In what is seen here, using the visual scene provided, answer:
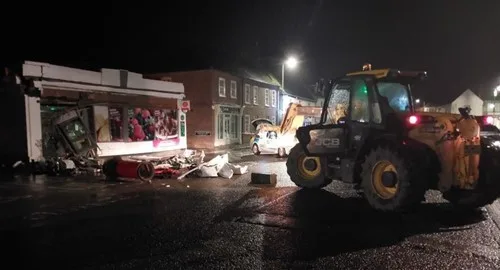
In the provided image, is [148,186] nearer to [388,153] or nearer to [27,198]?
[27,198]

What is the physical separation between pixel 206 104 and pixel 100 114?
11943mm

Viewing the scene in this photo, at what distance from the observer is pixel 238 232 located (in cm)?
668

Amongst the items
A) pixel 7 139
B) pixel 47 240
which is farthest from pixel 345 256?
pixel 7 139

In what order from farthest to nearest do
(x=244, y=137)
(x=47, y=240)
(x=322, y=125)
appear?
(x=244, y=137) → (x=322, y=125) → (x=47, y=240)

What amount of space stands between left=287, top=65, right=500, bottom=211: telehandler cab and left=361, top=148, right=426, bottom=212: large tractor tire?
17 millimetres

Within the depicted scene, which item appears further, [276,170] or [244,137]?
[244,137]

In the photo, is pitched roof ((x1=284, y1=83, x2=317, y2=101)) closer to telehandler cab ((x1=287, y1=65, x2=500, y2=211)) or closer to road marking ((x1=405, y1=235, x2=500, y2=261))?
telehandler cab ((x1=287, y1=65, x2=500, y2=211))

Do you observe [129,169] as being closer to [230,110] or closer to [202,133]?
[202,133]

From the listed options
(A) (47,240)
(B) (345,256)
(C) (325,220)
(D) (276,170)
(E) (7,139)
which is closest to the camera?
(B) (345,256)

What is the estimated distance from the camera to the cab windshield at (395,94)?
29.4ft

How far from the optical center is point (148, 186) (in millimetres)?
12000

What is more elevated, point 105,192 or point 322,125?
point 322,125

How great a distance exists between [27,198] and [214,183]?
495cm

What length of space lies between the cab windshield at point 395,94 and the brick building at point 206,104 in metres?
20.9
